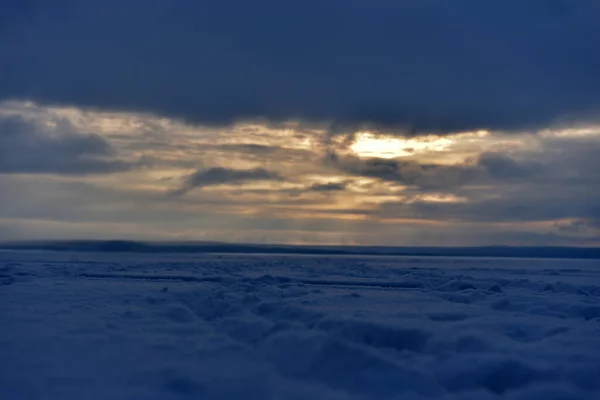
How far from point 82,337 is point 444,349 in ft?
12.4

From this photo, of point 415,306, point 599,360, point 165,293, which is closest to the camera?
point 599,360

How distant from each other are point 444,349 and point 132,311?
14.1ft

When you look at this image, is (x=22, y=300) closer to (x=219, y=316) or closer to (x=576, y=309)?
(x=219, y=316)

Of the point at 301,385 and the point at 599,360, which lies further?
the point at 599,360

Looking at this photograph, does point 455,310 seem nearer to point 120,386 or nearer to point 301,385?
point 301,385

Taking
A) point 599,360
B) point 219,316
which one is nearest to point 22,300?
point 219,316

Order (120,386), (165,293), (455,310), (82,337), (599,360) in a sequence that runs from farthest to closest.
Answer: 1. (165,293)
2. (455,310)
3. (82,337)
4. (599,360)
5. (120,386)

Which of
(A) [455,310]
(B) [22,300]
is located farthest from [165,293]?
(A) [455,310]

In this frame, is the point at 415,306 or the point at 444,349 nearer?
the point at 444,349

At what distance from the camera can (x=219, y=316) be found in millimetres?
8180

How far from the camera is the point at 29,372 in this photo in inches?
203

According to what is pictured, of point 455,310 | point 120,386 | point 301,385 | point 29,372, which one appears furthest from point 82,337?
point 455,310

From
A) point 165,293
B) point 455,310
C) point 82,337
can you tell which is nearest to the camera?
point 82,337

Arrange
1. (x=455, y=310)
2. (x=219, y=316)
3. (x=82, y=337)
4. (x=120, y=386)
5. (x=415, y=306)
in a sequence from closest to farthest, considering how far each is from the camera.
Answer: (x=120, y=386) < (x=82, y=337) < (x=219, y=316) < (x=455, y=310) < (x=415, y=306)
